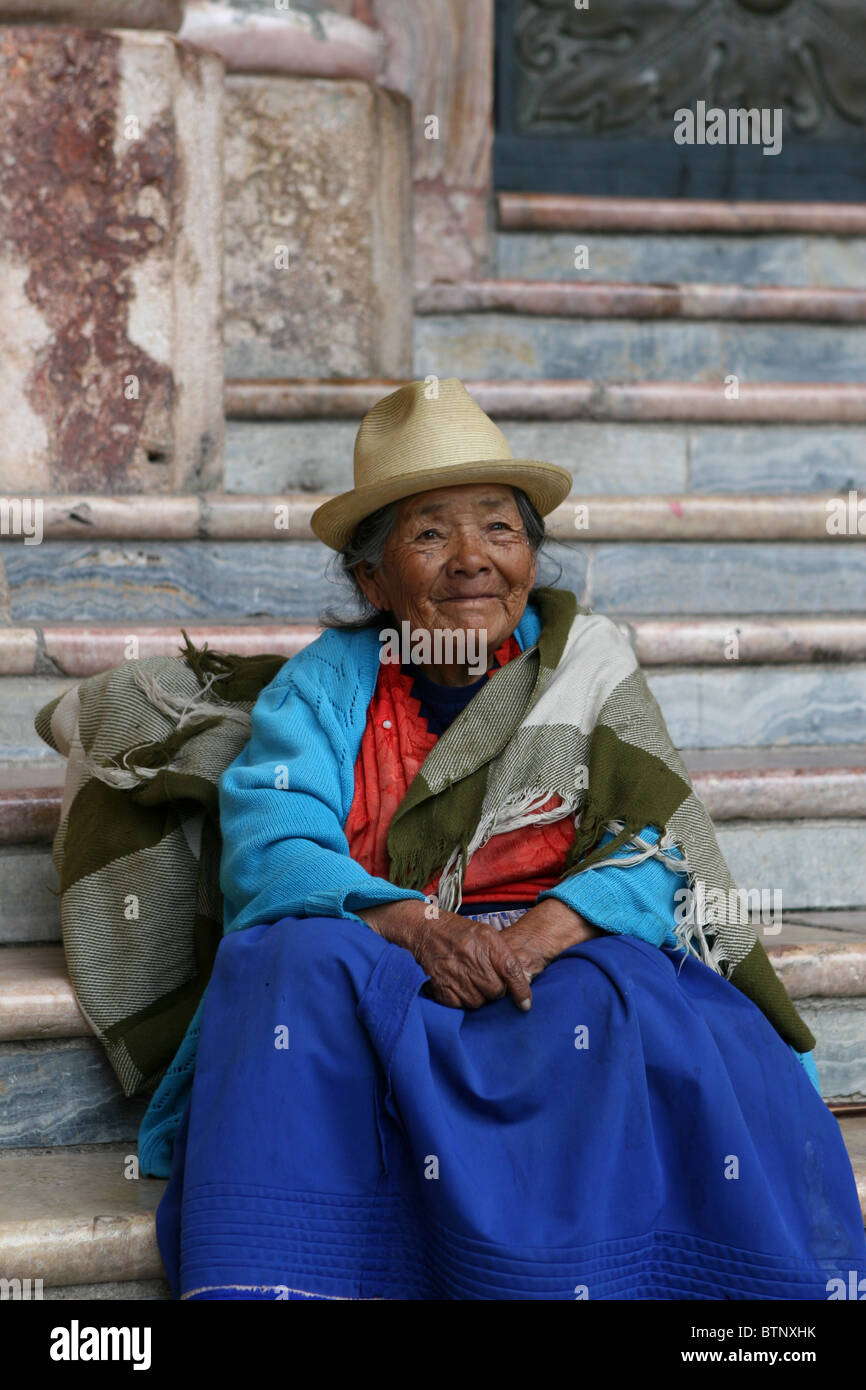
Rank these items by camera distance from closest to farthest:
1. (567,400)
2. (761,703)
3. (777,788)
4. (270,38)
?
(777,788)
(761,703)
(567,400)
(270,38)

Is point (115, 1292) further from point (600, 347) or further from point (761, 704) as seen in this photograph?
point (600, 347)

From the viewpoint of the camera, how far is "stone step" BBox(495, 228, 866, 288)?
17.5 feet

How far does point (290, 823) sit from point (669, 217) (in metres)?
3.78

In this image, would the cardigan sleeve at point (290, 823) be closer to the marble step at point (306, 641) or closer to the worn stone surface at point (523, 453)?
the marble step at point (306, 641)

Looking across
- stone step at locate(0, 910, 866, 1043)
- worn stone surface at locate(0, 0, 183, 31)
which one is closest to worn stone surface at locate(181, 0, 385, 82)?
worn stone surface at locate(0, 0, 183, 31)

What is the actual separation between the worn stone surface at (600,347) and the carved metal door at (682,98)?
1143 mm

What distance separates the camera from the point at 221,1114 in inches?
74.3

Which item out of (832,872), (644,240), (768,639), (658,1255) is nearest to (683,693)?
(768,639)

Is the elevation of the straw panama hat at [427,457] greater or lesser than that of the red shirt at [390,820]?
greater

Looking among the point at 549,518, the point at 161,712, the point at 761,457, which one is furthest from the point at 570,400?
the point at 161,712

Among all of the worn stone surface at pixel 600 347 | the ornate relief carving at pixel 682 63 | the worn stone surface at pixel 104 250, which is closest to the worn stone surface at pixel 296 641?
the worn stone surface at pixel 104 250

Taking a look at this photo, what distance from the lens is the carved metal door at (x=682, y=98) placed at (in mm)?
5762

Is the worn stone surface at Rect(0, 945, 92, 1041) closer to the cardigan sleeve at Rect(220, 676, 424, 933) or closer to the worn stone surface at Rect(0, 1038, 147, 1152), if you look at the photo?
the worn stone surface at Rect(0, 1038, 147, 1152)

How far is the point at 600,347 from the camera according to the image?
15.8 ft
